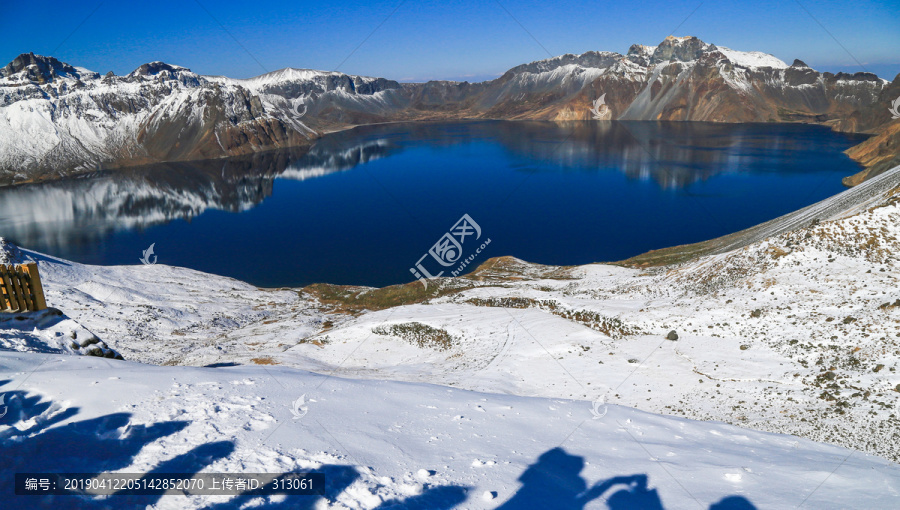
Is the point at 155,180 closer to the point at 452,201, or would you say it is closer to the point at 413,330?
the point at 452,201

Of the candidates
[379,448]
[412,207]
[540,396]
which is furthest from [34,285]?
[412,207]

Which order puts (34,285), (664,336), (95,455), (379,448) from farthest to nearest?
(664,336), (34,285), (379,448), (95,455)

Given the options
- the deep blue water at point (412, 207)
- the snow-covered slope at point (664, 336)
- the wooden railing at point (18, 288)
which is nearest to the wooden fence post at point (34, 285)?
the wooden railing at point (18, 288)

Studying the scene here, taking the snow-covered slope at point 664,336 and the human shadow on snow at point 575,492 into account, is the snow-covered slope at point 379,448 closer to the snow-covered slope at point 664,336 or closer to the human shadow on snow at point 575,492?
the human shadow on snow at point 575,492

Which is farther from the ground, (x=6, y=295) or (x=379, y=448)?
(x=6, y=295)

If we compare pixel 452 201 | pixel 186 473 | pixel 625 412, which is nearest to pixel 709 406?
pixel 625 412

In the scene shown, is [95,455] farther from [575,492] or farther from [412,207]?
[412,207]

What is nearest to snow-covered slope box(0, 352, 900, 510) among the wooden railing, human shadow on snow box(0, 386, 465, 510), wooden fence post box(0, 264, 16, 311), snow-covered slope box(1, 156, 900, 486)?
human shadow on snow box(0, 386, 465, 510)
